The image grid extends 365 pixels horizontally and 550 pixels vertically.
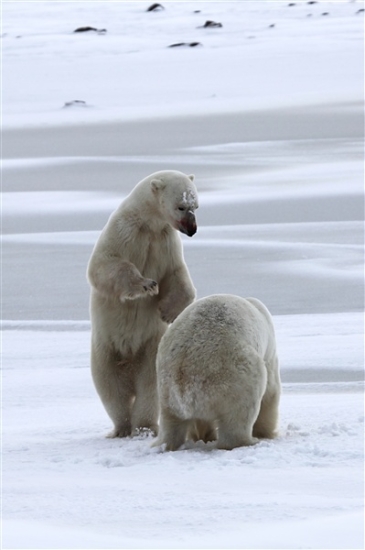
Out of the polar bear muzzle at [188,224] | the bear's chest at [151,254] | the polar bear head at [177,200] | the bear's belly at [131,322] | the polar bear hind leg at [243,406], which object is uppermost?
the polar bear head at [177,200]

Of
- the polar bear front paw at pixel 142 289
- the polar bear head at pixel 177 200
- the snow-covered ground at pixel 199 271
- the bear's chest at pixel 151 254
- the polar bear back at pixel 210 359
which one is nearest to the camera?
the snow-covered ground at pixel 199 271

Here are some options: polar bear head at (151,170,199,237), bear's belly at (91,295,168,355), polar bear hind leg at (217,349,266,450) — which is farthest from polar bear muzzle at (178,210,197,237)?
polar bear hind leg at (217,349,266,450)

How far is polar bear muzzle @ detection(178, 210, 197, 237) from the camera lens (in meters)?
4.73

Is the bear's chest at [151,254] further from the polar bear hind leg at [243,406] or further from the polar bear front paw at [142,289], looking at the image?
the polar bear hind leg at [243,406]

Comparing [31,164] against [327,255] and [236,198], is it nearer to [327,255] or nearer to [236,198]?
[236,198]

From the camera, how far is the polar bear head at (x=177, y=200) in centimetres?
474

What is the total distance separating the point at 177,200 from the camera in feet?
15.6

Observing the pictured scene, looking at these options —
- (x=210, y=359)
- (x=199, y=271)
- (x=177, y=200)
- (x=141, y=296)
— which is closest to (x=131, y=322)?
(x=141, y=296)

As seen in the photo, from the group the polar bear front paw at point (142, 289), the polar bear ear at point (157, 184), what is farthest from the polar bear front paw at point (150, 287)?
the polar bear ear at point (157, 184)

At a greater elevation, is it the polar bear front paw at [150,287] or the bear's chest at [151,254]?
the bear's chest at [151,254]

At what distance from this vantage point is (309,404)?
5086mm

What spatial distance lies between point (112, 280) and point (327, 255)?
Answer: 4675 mm

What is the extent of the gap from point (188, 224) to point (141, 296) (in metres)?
0.36

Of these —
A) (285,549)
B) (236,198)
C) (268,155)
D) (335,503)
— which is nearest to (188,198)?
(335,503)
